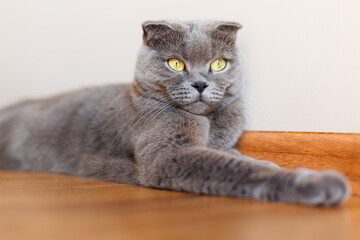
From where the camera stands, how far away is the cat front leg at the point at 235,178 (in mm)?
955

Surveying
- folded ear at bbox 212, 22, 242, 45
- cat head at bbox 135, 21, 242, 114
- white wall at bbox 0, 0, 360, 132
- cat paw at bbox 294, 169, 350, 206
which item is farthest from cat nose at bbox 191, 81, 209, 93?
cat paw at bbox 294, 169, 350, 206

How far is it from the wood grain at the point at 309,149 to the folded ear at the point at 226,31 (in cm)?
34

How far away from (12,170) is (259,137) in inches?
41.4

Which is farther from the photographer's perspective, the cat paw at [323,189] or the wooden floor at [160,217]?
the cat paw at [323,189]

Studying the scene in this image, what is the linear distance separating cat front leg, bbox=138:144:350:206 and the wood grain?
25 cm

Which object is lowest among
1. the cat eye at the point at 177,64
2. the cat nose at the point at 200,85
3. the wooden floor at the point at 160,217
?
the wooden floor at the point at 160,217

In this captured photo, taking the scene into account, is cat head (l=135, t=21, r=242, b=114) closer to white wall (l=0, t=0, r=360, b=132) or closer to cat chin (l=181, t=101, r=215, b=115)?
cat chin (l=181, t=101, r=215, b=115)

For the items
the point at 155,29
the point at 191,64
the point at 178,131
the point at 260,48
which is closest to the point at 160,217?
the point at 178,131

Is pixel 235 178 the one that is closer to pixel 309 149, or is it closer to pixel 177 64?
pixel 309 149

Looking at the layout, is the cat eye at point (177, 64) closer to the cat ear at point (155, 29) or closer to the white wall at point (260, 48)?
the cat ear at point (155, 29)

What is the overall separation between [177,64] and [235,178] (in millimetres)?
444

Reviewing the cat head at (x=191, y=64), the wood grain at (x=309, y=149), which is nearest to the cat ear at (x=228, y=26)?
the cat head at (x=191, y=64)

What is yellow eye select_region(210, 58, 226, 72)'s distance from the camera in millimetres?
1371

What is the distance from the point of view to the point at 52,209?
0.97 metres
